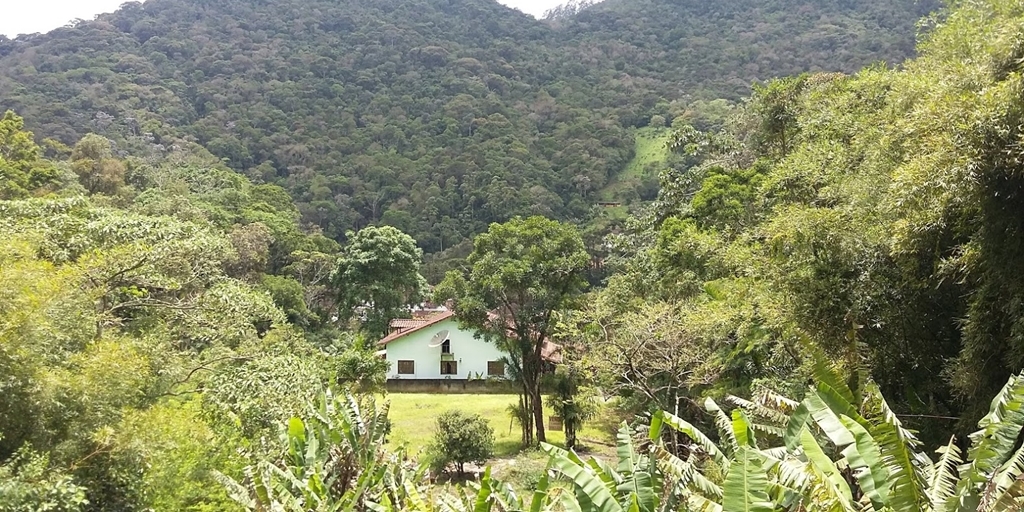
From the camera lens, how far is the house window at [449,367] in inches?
1121

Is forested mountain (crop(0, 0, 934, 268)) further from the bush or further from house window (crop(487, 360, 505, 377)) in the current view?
the bush

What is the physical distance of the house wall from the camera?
2845cm

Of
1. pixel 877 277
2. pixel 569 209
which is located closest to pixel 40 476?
pixel 877 277

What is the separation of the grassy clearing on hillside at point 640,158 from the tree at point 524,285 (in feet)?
105

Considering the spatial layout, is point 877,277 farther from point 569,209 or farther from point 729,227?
point 569,209

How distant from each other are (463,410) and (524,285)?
25.4ft

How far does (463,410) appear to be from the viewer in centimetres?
2377

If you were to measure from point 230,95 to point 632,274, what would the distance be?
56725 mm

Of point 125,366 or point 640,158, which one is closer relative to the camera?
point 125,366

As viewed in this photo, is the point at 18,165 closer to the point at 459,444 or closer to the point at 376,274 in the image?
the point at 376,274

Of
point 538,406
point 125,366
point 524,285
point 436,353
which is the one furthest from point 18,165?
point 538,406

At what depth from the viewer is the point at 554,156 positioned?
2163 inches

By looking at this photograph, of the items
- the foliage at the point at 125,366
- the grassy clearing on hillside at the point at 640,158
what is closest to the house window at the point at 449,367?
the foliage at the point at 125,366

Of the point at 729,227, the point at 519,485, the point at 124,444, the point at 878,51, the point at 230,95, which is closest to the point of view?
the point at 124,444
